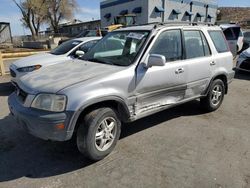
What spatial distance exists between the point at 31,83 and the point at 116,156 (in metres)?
1.59

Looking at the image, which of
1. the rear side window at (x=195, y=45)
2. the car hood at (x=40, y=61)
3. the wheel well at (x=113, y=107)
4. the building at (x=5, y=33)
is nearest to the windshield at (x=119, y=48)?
the wheel well at (x=113, y=107)

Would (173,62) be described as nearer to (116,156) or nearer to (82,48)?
(116,156)

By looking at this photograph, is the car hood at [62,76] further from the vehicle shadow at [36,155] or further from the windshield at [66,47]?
the windshield at [66,47]

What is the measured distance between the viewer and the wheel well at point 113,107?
10.9ft

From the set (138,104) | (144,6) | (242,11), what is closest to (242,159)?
(138,104)

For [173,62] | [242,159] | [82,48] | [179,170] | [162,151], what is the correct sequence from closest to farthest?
[179,170]
[242,159]
[162,151]
[173,62]
[82,48]

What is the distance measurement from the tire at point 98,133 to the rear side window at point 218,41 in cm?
287

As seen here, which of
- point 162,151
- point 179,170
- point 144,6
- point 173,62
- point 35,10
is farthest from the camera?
point 35,10

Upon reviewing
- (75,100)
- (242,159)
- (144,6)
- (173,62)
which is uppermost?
(144,6)

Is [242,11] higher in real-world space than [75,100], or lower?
higher

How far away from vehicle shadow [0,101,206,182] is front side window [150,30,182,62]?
136 cm

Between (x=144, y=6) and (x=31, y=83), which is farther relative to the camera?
(x=144, y=6)

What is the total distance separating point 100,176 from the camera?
321 cm

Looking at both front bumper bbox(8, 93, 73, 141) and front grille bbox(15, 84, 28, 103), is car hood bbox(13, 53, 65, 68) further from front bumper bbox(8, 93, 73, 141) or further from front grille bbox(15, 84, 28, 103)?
front bumper bbox(8, 93, 73, 141)
